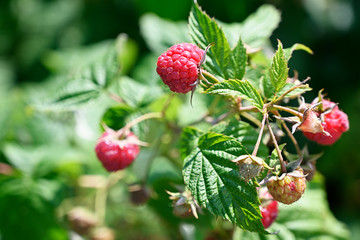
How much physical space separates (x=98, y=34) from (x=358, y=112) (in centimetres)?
173

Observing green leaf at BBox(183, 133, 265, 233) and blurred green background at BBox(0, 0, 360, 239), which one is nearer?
green leaf at BBox(183, 133, 265, 233)

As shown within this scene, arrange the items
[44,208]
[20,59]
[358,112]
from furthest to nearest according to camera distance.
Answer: [20,59] → [358,112] → [44,208]

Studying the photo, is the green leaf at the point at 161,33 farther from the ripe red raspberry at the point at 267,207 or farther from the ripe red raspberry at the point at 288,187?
the ripe red raspberry at the point at 288,187

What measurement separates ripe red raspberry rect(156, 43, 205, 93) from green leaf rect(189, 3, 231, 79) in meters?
0.12

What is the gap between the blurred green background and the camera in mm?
2461

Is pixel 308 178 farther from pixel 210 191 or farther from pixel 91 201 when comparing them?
pixel 91 201

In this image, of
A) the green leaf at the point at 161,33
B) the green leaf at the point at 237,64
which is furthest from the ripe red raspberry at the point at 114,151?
the green leaf at the point at 161,33

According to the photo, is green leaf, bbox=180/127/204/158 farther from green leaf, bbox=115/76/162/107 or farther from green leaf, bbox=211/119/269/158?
green leaf, bbox=115/76/162/107

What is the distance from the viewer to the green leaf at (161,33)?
6.19 feet

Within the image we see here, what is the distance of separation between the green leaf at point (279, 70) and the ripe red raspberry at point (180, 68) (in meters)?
0.18

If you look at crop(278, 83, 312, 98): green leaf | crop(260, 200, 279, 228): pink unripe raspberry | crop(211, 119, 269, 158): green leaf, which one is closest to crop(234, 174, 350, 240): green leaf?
crop(260, 200, 279, 228): pink unripe raspberry

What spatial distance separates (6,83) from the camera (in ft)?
9.60

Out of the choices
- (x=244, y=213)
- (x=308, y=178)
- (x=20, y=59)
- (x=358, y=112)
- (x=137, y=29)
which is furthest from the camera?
(x=20, y=59)

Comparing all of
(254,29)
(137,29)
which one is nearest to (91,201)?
(254,29)
